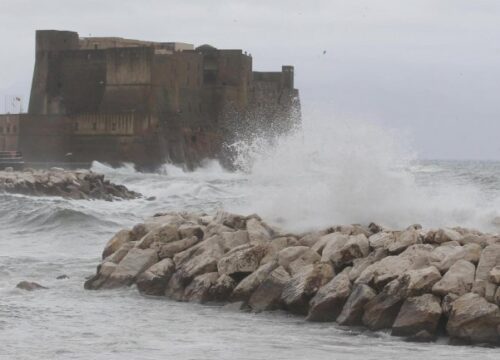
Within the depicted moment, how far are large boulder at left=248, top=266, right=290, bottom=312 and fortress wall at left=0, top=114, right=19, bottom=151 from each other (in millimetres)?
31176

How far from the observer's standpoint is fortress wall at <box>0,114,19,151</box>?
40250 mm

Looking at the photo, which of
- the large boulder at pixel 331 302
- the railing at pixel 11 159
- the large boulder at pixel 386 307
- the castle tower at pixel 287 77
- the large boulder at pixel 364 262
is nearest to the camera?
the large boulder at pixel 386 307

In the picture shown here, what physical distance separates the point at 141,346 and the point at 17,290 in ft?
10.2

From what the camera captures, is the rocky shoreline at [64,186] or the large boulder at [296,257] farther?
the rocky shoreline at [64,186]

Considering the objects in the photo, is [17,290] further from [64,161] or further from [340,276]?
[64,161]

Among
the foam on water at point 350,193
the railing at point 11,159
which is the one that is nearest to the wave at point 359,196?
the foam on water at point 350,193

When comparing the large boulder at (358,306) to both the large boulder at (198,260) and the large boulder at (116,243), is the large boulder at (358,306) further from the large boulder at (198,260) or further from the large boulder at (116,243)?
the large boulder at (116,243)

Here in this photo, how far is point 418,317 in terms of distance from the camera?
887cm

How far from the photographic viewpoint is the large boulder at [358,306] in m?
9.31

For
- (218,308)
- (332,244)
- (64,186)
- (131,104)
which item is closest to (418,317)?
(332,244)

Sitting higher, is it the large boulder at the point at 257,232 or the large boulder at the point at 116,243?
the large boulder at the point at 257,232

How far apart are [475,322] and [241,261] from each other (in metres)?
2.70

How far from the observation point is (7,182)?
90.3ft

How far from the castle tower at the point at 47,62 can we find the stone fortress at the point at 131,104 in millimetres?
38
